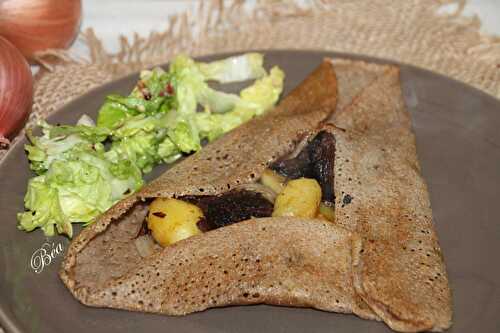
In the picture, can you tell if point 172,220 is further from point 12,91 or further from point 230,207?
point 12,91

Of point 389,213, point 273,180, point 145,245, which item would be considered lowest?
point 145,245

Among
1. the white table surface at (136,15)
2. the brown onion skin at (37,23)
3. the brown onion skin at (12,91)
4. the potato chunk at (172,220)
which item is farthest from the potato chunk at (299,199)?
the white table surface at (136,15)

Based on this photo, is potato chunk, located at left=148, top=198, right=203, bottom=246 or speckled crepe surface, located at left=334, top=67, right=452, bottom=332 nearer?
speckled crepe surface, located at left=334, top=67, right=452, bottom=332

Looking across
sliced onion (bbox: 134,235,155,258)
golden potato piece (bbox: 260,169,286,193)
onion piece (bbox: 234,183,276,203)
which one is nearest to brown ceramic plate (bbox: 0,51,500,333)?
sliced onion (bbox: 134,235,155,258)

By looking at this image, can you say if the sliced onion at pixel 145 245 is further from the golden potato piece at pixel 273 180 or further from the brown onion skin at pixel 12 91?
the brown onion skin at pixel 12 91

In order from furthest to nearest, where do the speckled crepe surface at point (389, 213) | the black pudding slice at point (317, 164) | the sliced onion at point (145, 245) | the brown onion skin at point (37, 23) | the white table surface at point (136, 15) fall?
the white table surface at point (136, 15)
the brown onion skin at point (37, 23)
the black pudding slice at point (317, 164)
the sliced onion at point (145, 245)
the speckled crepe surface at point (389, 213)

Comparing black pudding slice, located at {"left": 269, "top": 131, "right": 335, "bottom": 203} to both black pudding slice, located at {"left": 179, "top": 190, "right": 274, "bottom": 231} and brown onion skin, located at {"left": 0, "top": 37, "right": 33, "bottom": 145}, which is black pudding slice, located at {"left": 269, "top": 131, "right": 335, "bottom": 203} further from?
brown onion skin, located at {"left": 0, "top": 37, "right": 33, "bottom": 145}

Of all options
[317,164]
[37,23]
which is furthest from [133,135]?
[37,23]
